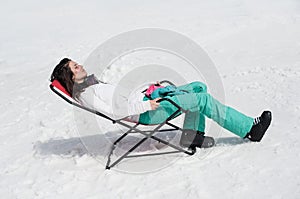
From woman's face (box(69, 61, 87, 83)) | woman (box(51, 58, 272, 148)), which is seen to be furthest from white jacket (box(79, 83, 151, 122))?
woman's face (box(69, 61, 87, 83))

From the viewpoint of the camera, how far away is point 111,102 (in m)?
3.68

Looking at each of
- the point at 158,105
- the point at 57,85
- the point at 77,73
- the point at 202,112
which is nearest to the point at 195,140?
the point at 202,112

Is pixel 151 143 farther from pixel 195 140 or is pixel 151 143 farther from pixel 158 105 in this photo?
pixel 158 105

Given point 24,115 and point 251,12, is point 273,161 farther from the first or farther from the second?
point 251,12

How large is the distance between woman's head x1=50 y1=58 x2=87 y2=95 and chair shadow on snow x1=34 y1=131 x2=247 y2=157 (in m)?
0.80

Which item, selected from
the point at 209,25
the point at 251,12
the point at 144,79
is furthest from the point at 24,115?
the point at 251,12

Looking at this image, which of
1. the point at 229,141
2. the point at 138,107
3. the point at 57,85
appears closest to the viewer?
the point at 138,107

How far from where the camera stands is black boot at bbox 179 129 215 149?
389 cm

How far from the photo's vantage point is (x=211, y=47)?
781cm

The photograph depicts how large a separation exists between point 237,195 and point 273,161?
0.61m

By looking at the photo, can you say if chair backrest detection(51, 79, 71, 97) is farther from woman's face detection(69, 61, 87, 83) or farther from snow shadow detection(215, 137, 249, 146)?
snow shadow detection(215, 137, 249, 146)

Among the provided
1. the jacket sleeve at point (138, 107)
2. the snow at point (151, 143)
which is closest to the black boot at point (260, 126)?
the snow at point (151, 143)

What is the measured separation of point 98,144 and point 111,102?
0.87 meters

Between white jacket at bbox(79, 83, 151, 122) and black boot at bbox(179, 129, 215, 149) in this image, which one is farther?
black boot at bbox(179, 129, 215, 149)
